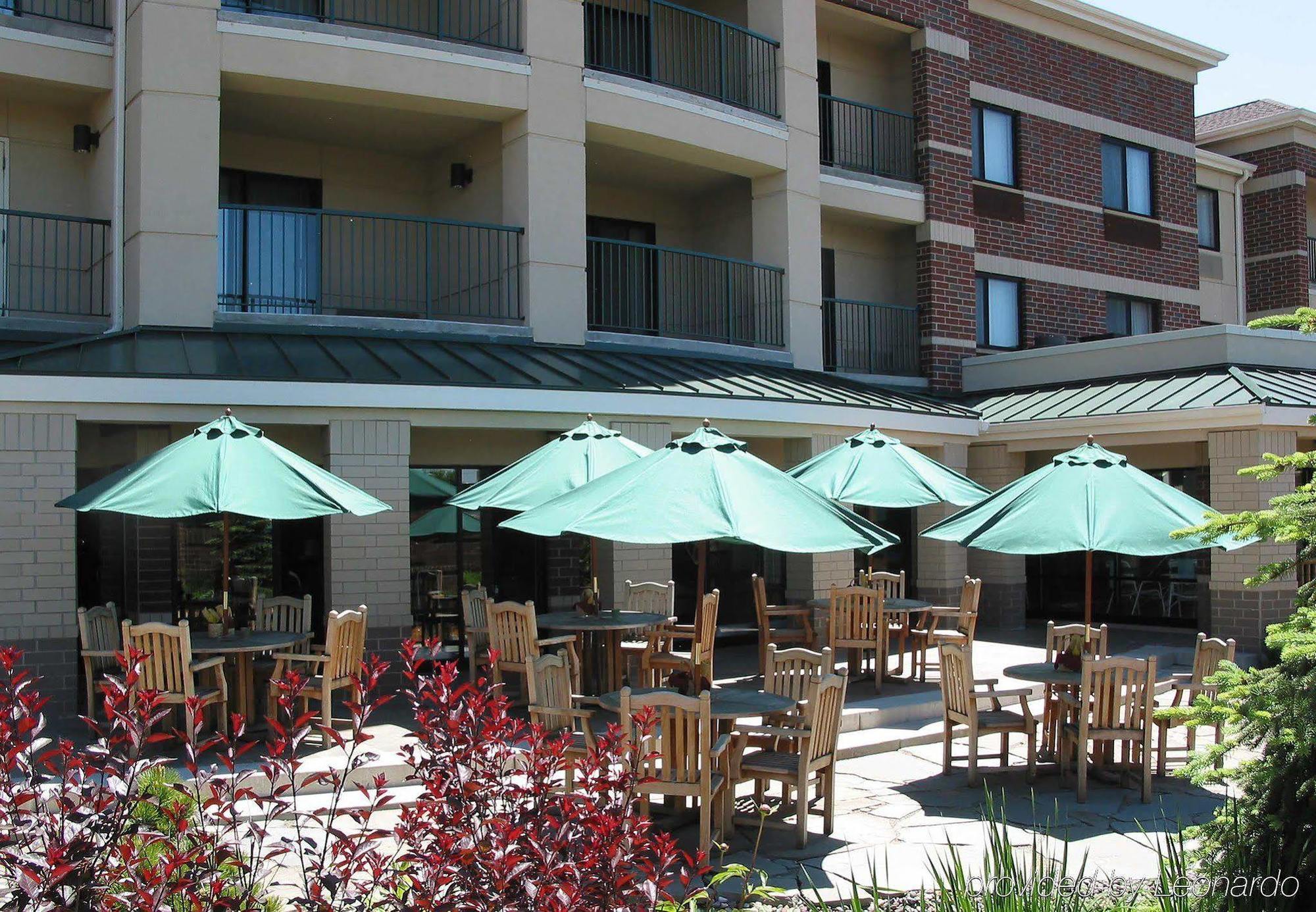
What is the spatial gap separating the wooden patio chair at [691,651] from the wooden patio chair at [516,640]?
0.71 m

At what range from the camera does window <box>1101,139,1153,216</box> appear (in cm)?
2398

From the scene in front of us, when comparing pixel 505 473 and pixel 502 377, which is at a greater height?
pixel 502 377

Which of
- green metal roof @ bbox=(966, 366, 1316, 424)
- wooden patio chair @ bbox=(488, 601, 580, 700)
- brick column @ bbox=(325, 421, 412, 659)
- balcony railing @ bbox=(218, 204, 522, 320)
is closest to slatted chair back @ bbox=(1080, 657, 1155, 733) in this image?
wooden patio chair @ bbox=(488, 601, 580, 700)

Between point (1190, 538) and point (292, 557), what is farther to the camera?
point (292, 557)

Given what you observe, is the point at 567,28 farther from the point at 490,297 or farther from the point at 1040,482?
the point at 1040,482

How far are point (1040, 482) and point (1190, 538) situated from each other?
1.77 meters

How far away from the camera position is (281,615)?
459 inches

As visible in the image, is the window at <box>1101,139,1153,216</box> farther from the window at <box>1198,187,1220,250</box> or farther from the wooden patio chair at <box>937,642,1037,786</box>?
the wooden patio chair at <box>937,642,1037,786</box>

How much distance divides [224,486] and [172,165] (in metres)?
5.54

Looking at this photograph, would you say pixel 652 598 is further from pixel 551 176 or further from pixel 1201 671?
pixel 551 176

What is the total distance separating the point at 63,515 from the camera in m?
11.1

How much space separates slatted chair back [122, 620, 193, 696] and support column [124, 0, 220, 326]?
5435 millimetres

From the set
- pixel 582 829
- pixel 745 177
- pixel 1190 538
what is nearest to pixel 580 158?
pixel 745 177

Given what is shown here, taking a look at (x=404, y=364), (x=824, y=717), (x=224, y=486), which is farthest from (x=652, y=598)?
(x=824, y=717)
